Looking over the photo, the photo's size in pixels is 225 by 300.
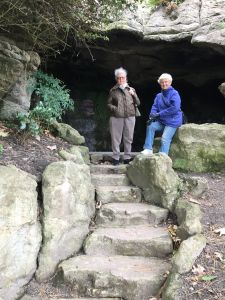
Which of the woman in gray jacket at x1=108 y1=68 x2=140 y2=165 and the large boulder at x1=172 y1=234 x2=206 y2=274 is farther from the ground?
the woman in gray jacket at x1=108 y1=68 x2=140 y2=165

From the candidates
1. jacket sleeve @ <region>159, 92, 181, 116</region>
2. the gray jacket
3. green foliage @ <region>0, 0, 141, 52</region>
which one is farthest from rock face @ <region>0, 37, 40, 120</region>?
jacket sleeve @ <region>159, 92, 181, 116</region>

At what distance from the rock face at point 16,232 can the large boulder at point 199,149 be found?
11.6 feet

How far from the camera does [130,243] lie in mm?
4926

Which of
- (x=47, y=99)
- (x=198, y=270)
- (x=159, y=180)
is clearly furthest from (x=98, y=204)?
(x=47, y=99)

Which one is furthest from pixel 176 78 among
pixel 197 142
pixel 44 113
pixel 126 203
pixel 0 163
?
pixel 0 163

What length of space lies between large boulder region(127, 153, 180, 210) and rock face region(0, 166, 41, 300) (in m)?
1.97

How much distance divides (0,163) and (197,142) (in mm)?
3945

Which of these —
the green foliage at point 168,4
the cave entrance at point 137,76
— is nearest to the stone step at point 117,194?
the green foliage at point 168,4

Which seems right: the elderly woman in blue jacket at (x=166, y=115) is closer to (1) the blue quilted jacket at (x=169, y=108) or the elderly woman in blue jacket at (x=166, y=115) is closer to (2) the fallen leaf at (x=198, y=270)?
(1) the blue quilted jacket at (x=169, y=108)

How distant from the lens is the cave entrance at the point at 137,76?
11.1 m

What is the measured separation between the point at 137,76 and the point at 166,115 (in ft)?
21.3

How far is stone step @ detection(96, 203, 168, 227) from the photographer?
5.47 m

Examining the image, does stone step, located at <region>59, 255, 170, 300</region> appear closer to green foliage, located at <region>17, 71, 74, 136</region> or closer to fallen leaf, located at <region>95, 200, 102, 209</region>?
fallen leaf, located at <region>95, 200, 102, 209</region>

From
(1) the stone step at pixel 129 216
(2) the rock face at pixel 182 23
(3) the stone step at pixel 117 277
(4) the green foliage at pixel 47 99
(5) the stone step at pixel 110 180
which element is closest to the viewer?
(3) the stone step at pixel 117 277
